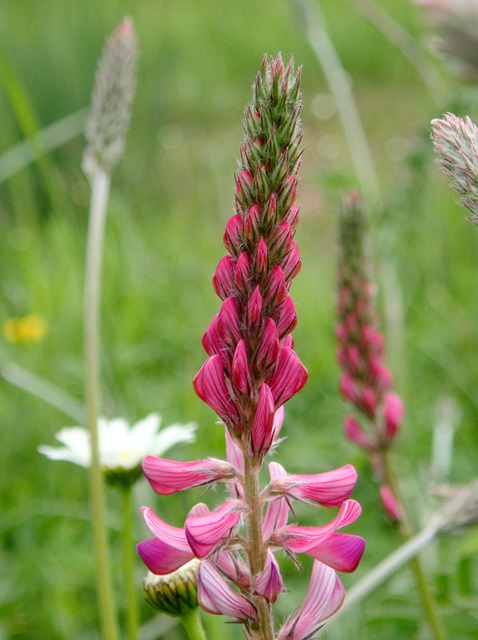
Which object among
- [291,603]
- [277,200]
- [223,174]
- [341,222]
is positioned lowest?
[291,603]

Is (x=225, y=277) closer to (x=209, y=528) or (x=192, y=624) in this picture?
(x=209, y=528)

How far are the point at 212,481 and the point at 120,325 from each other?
2679 mm

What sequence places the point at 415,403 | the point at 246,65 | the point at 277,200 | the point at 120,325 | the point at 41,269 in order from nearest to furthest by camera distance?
the point at 277,200, the point at 415,403, the point at 120,325, the point at 41,269, the point at 246,65

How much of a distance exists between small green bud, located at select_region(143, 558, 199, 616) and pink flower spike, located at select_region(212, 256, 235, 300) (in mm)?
382

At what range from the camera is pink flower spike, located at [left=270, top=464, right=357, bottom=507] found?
83 cm

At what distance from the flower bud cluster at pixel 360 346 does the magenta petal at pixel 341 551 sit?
903mm

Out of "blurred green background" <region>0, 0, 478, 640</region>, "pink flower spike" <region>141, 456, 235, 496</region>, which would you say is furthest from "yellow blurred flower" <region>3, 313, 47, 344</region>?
"pink flower spike" <region>141, 456, 235, 496</region>

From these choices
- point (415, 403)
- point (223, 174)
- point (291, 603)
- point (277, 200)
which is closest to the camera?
point (277, 200)

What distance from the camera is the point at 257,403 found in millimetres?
843

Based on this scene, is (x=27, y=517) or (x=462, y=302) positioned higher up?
(x=462, y=302)

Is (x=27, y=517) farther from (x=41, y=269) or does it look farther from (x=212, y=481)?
(x=41, y=269)

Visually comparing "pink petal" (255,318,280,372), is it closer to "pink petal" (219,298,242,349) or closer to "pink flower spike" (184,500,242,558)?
"pink petal" (219,298,242,349)

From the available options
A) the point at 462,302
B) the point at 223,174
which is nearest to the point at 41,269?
the point at 223,174

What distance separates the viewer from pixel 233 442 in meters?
0.89
